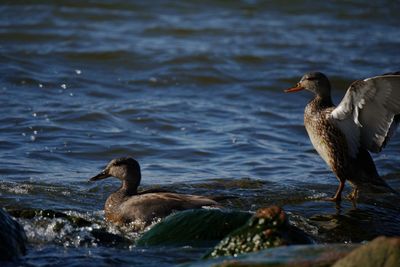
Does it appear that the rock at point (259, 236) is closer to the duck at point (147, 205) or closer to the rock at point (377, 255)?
the rock at point (377, 255)

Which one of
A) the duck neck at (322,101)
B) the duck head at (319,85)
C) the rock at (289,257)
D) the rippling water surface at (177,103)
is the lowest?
the rippling water surface at (177,103)

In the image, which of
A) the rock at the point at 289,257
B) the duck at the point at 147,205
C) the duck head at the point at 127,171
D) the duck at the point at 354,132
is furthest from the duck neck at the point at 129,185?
the rock at the point at 289,257

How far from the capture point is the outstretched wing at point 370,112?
7906 mm

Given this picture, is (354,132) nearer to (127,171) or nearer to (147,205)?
(127,171)

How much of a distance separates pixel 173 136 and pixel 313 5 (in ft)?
29.3

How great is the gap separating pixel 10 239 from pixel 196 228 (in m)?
1.30

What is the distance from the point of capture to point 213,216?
637 centimetres

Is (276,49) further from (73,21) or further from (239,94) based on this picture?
(73,21)

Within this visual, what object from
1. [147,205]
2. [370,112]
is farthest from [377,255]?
[370,112]

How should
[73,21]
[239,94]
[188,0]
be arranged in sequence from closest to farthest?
[239,94] → [73,21] → [188,0]

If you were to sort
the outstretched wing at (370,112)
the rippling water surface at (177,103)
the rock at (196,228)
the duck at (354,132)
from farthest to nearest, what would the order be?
the duck at (354,132), the outstretched wing at (370,112), the rippling water surface at (177,103), the rock at (196,228)

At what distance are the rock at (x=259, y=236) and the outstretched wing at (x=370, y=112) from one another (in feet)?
8.81

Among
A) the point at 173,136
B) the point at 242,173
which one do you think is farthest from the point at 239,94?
the point at 242,173

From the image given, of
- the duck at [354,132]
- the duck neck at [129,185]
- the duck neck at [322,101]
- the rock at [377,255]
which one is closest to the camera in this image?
the rock at [377,255]
